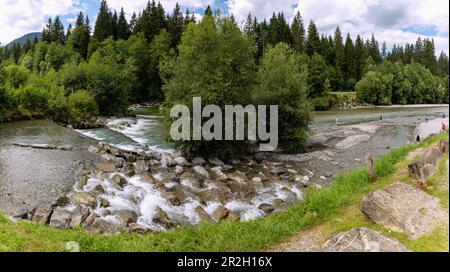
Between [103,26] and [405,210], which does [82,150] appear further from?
[103,26]

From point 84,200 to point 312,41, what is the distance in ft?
328

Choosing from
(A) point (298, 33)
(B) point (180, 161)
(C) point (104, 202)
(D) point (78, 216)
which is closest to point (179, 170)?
(B) point (180, 161)

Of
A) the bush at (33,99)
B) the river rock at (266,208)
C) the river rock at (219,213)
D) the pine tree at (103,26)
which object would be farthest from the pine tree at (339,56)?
the river rock at (219,213)

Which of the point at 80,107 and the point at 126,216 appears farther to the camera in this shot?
the point at 80,107

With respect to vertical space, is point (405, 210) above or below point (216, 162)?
above

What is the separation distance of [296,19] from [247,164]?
94683 mm

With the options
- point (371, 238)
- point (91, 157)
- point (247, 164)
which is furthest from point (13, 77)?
point (371, 238)

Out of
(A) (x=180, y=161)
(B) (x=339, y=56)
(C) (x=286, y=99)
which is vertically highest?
(B) (x=339, y=56)

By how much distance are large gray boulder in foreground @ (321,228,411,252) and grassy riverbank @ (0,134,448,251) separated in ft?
3.35

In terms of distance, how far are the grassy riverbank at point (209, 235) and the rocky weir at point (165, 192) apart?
2.12m

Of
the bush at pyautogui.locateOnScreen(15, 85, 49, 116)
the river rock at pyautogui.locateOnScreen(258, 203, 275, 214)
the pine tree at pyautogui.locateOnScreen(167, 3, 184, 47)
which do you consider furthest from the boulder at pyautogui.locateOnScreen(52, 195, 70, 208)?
the pine tree at pyautogui.locateOnScreen(167, 3, 184, 47)

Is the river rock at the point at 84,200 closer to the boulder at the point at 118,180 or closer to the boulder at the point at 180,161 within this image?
the boulder at the point at 118,180

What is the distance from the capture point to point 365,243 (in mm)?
7910

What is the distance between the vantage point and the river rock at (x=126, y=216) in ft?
45.3
